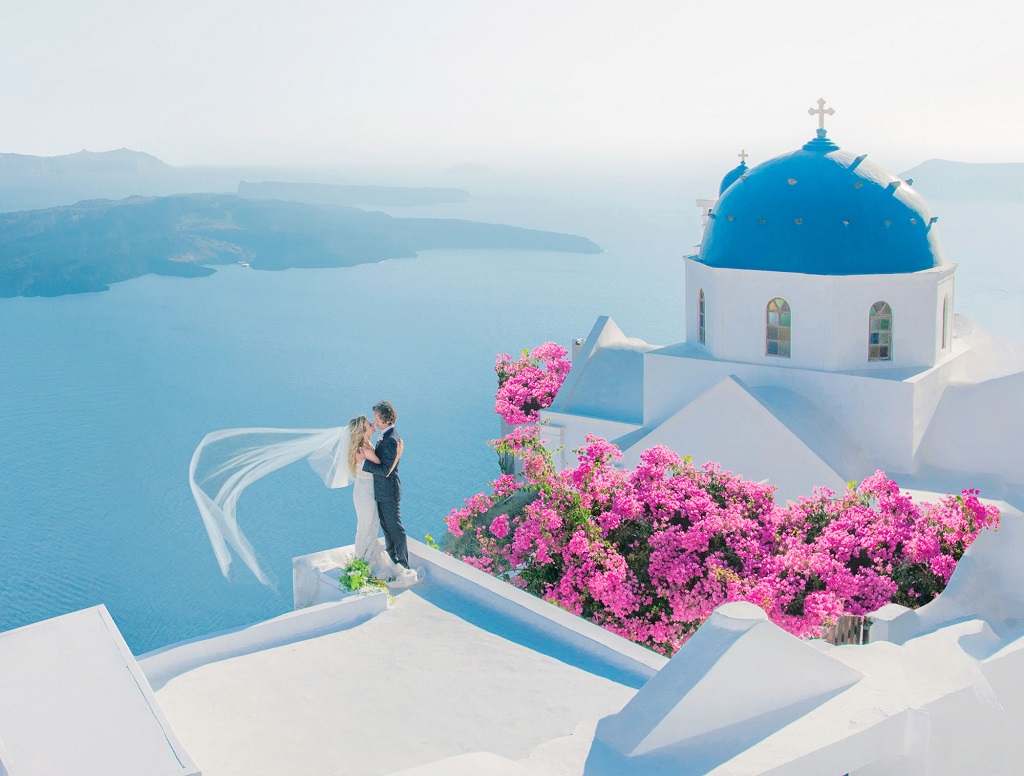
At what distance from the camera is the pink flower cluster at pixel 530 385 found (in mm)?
16250

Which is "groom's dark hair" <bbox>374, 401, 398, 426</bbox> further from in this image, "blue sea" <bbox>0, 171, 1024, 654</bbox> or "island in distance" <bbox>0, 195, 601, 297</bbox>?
"island in distance" <bbox>0, 195, 601, 297</bbox>

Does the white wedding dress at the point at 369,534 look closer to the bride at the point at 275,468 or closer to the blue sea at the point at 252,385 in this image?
the bride at the point at 275,468

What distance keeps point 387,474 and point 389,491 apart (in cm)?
13

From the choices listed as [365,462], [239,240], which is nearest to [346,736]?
[365,462]

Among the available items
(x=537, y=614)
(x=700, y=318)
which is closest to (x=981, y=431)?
(x=700, y=318)

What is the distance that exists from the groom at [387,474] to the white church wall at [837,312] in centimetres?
734

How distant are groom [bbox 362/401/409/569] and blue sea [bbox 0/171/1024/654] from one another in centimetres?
1521

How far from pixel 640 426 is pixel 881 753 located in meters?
9.94

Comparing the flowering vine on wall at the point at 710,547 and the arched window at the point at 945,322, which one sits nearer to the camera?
the flowering vine on wall at the point at 710,547

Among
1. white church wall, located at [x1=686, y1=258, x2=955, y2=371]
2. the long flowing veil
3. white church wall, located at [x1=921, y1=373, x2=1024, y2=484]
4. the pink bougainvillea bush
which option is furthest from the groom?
white church wall, located at [x1=921, y1=373, x2=1024, y2=484]

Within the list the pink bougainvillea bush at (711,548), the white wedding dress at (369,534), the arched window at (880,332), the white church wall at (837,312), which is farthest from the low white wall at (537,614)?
the arched window at (880,332)

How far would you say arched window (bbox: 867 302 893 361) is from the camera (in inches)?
490

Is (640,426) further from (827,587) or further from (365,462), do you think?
(365,462)

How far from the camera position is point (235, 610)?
22734 millimetres
